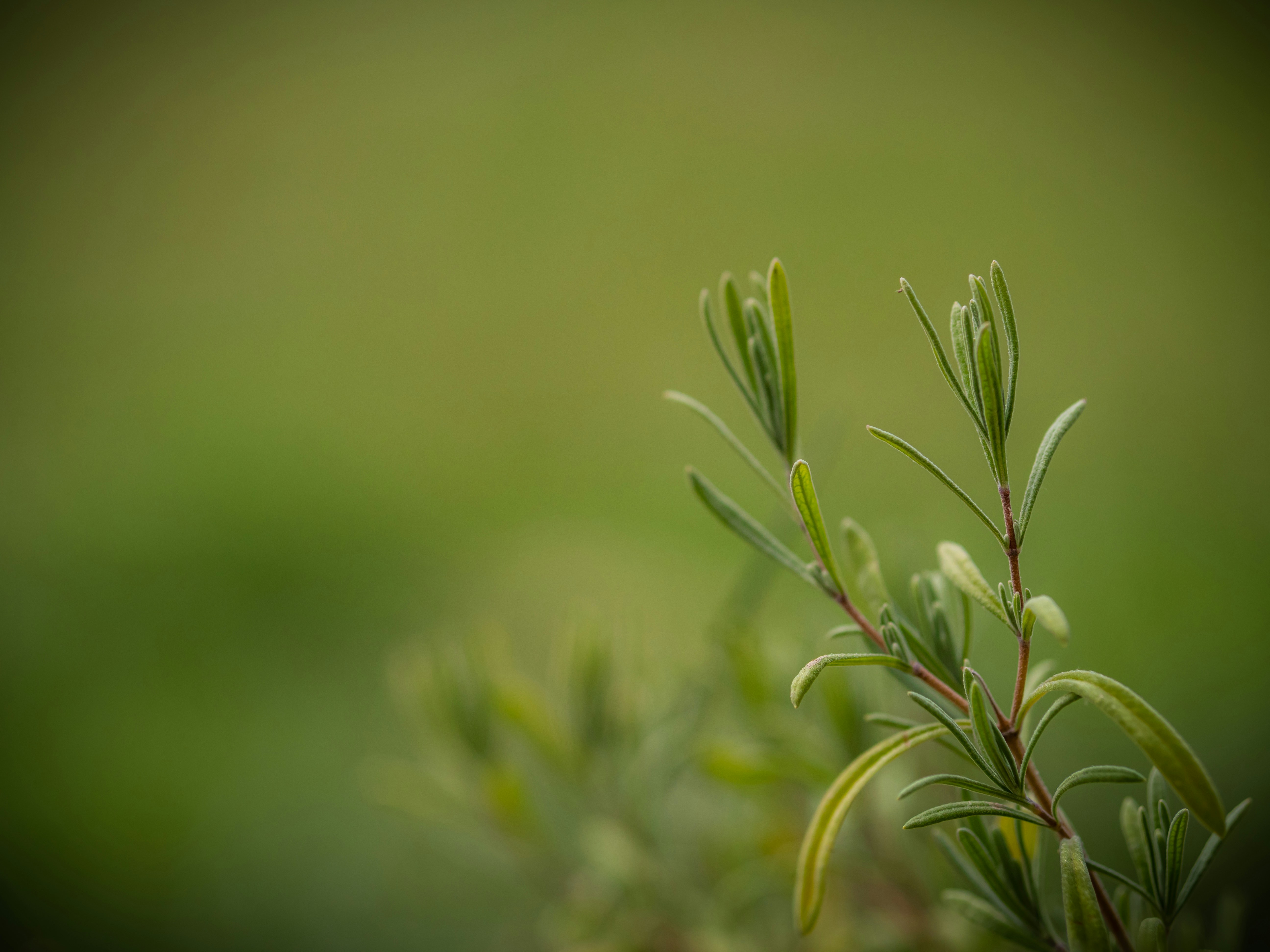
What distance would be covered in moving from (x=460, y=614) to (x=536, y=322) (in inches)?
23.2

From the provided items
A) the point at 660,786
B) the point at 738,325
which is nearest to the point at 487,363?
the point at 660,786

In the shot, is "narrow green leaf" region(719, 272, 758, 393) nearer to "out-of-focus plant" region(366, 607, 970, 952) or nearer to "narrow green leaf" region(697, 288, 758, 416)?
"narrow green leaf" region(697, 288, 758, 416)

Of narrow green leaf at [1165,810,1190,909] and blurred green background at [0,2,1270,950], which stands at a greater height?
blurred green background at [0,2,1270,950]

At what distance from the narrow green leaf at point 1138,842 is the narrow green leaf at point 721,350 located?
0.12 meters

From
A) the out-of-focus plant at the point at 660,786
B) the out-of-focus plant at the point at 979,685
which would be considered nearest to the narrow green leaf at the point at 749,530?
the out-of-focus plant at the point at 979,685

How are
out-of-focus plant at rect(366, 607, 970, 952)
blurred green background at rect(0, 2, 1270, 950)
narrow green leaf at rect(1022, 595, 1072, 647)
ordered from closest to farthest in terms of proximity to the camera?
narrow green leaf at rect(1022, 595, 1072, 647) < out-of-focus plant at rect(366, 607, 970, 952) < blurred green background at rect(0, 2, 1270, 950)

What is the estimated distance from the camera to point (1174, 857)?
15 cm

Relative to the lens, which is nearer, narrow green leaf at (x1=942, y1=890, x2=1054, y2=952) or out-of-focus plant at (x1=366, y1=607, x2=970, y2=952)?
narrow green leaf at (x1=942, y1=890, x2=1054, y2=952)

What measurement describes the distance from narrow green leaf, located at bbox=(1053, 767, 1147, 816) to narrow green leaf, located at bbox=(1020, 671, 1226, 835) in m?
0.03

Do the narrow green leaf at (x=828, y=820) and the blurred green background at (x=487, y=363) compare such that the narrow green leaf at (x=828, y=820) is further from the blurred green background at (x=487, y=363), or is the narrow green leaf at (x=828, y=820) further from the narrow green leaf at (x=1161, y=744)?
the blurred green background at (x=487, y=363)

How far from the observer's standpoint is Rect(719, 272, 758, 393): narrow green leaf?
18 cm

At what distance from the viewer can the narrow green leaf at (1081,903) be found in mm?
137

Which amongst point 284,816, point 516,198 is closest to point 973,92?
point 516,198

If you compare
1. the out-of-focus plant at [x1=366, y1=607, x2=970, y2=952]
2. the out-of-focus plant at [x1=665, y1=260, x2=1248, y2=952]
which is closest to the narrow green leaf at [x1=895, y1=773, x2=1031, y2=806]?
the out-of-focus plant at [x1=665, y1=260, x2=1248, y2=952]
